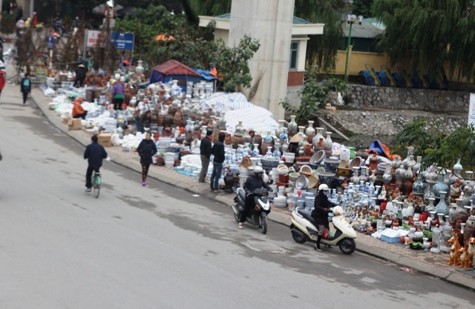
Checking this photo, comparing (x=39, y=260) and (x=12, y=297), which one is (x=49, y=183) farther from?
(x=12, y=297)

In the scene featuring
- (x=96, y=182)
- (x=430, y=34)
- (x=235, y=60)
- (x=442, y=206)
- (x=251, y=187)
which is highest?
(x=430, y=34)

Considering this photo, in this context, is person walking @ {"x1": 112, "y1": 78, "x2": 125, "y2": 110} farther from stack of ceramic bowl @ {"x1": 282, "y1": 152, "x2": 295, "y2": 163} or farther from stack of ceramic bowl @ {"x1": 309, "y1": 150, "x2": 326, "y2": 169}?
stack of ceramic bowl @ {"x1": 309, "y1": 150, "x2": 326, "y2": 169}

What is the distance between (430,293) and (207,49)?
86.5 feet

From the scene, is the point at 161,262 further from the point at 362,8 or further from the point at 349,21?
the point at 362,8

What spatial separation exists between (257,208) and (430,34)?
41.1 m

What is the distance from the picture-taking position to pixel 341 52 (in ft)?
209

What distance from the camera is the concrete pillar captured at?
46875mm

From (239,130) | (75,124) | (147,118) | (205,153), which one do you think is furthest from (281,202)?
(75,124)

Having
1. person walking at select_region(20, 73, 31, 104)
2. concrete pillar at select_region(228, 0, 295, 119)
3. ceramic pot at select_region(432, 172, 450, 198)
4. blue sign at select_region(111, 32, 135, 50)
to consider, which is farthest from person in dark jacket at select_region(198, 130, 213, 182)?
concrete pillar at select_region(228, 0, 295, 119)

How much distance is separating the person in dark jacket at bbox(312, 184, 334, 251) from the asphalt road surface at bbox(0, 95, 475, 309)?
17.1 inches

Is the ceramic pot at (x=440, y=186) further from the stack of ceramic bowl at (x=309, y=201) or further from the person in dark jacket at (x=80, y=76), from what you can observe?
the person in dark jacket at (x=80, y=76)

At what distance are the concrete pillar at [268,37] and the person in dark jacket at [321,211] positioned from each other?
1051 inches

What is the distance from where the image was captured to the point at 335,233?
2083 cm

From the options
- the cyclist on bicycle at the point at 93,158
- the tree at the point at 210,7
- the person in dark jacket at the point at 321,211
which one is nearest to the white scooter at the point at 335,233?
the person in dark jacket at the point at 321,211
